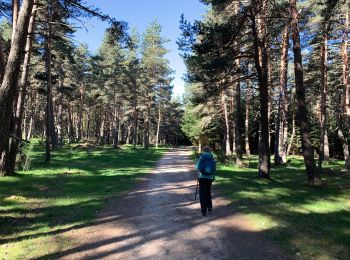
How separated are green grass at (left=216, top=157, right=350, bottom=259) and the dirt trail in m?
0.45

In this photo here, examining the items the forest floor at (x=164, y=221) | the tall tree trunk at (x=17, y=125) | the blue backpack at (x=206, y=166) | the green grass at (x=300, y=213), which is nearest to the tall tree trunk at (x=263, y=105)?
the green grass at (x=300, y=213)

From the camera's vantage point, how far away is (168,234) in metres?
7.73

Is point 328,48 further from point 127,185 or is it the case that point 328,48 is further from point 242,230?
point 242,230

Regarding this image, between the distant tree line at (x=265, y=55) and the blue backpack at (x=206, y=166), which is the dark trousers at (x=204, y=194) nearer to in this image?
the blue backpack at (x=206, y=166)

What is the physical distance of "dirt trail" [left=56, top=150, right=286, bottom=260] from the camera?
663 centimetres

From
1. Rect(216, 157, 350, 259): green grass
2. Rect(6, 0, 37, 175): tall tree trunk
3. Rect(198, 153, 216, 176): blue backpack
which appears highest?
Rect(6, 0, 37, 175): tall tree trunk

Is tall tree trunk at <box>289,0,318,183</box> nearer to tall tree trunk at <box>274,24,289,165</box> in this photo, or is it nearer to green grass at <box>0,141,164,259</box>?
green grass at <box>0,141,164,259</box>

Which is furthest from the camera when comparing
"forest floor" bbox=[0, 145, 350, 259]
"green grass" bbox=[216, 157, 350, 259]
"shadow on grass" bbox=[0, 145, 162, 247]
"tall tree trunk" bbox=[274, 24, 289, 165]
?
"tall tree trunk" bbox=[274, 24, 289, 165]

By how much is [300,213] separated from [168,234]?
4.42m

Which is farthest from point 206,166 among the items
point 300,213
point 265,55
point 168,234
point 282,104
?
point 282,104

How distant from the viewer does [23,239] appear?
747cm

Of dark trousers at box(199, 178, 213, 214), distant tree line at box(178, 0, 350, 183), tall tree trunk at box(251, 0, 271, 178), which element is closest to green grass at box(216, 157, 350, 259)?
tall tree trunk at box(251, 0, 271, 178)

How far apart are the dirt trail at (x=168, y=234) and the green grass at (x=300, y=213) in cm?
45

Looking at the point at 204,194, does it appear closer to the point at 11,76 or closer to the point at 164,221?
the point at 164,221
